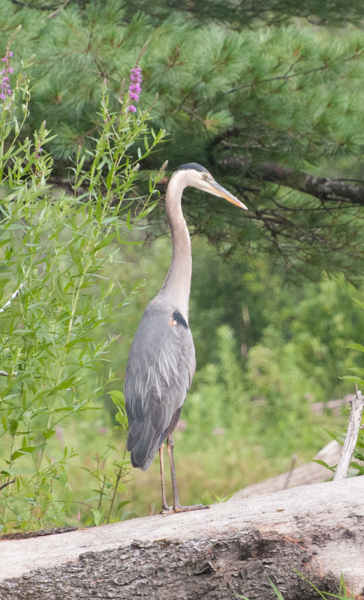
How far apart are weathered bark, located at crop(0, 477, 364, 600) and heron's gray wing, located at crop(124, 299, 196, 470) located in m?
0.39

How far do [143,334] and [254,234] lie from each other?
135cm

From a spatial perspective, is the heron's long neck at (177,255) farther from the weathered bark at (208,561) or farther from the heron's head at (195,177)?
the weathered bark at (208,561)

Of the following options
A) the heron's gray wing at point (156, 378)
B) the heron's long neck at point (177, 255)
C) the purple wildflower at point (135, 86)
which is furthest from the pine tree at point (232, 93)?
the heron's gray wing at point (156, 378)

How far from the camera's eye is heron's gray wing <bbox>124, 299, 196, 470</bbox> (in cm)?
206

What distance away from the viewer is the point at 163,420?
2098 millimetres

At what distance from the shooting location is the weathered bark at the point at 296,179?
3115mm

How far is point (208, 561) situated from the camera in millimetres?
1594

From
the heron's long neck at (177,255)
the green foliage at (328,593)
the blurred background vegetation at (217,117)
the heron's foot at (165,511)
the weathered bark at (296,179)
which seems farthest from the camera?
the weathered bark at (296,179)

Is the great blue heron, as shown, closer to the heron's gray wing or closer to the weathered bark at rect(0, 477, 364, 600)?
the heron's gray wing

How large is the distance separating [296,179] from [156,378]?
5.07ft

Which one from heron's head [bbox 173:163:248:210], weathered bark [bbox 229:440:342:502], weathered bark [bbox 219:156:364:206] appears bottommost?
weathered bark [bbox 229:440:342:502]

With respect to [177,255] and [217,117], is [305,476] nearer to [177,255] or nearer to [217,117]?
[177,255]

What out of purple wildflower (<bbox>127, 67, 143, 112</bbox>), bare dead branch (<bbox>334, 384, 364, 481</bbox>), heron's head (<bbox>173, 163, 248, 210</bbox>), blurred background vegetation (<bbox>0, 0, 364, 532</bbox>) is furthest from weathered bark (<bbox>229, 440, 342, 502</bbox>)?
purple wildflower (<bbox>127, 67, 143, 112</bbox>)

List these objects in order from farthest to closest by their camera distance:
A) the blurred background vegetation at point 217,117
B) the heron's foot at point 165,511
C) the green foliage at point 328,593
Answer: the blurred background vegetation at point 217,117 → the heron's foot at point 165,511 → the green foliage at point 328,593
